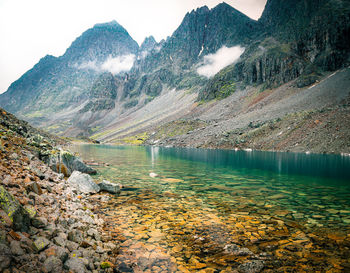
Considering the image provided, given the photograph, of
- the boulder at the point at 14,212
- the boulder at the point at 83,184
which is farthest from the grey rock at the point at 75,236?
the boulder at the point at 83,184

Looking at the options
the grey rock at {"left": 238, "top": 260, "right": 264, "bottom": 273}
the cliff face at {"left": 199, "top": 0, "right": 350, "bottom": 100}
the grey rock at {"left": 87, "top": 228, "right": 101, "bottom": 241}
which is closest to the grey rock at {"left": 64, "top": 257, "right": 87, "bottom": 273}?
the grey rock at {"left": 87, "top": 228, "right": 101, "bottom": 241}

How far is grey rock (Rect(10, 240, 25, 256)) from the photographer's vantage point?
529 cm

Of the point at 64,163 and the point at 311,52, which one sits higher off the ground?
the point at 311,52

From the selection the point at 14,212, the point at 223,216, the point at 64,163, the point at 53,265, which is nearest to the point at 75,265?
the point at 53,265

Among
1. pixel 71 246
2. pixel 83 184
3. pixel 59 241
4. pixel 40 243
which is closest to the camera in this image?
pixel 40 243

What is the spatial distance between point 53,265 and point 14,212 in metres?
2.15

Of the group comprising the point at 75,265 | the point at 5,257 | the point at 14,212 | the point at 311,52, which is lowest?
the point at 75,265

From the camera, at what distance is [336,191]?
2030cm

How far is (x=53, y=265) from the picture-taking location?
228 inches

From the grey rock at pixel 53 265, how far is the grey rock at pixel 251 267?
599 centimetres

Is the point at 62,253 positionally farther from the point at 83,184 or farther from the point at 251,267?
the point at 83,184

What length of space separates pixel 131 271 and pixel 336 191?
21406 mm

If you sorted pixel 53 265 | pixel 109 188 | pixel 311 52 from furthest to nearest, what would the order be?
pixel 311 52
pixel 109 188
pixel 53 265

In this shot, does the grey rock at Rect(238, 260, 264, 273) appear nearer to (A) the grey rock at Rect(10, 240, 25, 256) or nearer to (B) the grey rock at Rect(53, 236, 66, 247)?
(B) the grey rock at Rect(53, 236, 66, 247)
